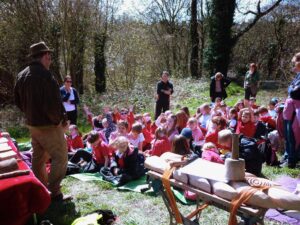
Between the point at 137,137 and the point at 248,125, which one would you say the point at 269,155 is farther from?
the point at 137,137

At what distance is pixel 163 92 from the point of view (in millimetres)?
9977

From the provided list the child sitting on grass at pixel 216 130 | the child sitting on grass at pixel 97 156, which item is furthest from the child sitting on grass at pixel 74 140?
the child sitting on grass at pixel 216 130

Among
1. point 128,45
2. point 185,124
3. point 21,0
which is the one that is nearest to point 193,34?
point 128,45

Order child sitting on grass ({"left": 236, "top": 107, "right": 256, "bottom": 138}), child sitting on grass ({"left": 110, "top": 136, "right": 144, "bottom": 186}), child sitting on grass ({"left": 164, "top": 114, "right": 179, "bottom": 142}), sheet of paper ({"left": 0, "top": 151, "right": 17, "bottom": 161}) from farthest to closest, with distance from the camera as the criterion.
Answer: child sitting on grass ({"left": 164, "top": 114, "right": 179, "bottom": 142})
child sitting on grass ({"left": 236, "top": 107, "right": 256, "bottom": 138})
child sitting on grass ({"left": 110, "top": 136, "right": 144, "bottom": 186})
sheet of paper ({"left": 0, "top": 151, "right": 17, "bottom": 161})

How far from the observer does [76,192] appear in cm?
532

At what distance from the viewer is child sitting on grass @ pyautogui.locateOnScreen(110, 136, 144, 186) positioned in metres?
5.75

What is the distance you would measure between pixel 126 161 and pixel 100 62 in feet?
41.1

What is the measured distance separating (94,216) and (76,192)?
1.52 metres

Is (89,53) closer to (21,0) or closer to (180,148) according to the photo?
(21,0)

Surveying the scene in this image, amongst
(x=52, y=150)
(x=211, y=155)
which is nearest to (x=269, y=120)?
(x=211, y=155)

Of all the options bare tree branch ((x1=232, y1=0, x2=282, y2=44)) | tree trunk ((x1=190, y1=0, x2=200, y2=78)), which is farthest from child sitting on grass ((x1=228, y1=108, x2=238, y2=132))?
tree trunk ((x1=190, y1=0, x2=200, y2=78))

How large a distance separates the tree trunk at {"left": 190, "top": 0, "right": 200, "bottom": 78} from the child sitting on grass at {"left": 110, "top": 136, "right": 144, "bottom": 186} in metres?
14.7

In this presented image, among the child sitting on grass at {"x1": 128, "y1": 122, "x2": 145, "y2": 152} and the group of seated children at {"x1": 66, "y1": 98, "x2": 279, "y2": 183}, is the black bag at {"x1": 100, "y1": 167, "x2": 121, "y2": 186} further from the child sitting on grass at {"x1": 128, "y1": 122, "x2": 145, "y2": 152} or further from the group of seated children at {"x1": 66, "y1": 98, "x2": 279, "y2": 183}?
the child sitting on grass at {"x1": 128, "y1": 122, "x2": 145, "y2": 152}

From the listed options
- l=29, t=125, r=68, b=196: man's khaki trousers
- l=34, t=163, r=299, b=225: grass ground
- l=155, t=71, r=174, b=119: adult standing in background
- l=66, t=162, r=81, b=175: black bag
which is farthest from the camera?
l=155, t=71, r=174, b=119: adult standing in background
